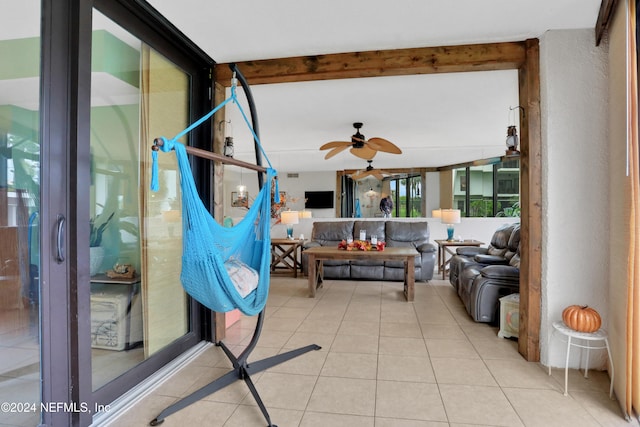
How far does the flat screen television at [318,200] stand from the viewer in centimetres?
957

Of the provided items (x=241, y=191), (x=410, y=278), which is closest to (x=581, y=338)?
(x=410, y=278)

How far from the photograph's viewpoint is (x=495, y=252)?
15.2 ft

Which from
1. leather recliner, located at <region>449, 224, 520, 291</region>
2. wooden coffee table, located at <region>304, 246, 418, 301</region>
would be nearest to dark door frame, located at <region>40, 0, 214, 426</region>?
wooden coffee table, located at <region>304, 246, 418, 301</region>

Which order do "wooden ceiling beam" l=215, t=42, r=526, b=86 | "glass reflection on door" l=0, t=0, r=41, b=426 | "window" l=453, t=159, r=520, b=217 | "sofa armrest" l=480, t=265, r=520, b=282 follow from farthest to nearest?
"window" l=453, t=159, r=520, b=217, "sofa armrest" l=480, t=265, r=520, b=282, "wooden ceiling beam" l=215, t=42, r=526, b=86, "glass reflection on door" l=0, t=0, r=41, b=426

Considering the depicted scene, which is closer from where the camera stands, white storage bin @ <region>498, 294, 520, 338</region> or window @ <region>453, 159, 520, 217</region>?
white storage bin @ <region>498, 294, 520, 338</region>

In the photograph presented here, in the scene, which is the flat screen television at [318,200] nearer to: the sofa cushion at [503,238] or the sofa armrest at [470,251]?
the sofa armrest at [470,251]

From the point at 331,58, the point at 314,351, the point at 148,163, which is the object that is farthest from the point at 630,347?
the point at 148,163

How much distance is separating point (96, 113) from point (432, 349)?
2785mm

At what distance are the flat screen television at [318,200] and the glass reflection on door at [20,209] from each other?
8215mm

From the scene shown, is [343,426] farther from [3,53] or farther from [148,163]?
[3,53]

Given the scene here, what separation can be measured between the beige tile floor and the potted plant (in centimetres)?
82

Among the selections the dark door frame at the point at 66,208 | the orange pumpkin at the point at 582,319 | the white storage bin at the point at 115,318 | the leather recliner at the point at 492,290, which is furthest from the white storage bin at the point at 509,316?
the dark door frame at the point at 66,208

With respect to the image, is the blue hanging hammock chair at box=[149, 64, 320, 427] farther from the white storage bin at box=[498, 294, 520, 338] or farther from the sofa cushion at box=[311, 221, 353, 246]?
the sofa cushion at box=[311, 221, 353, 246]

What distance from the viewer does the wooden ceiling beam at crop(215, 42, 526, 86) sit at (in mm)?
2469
